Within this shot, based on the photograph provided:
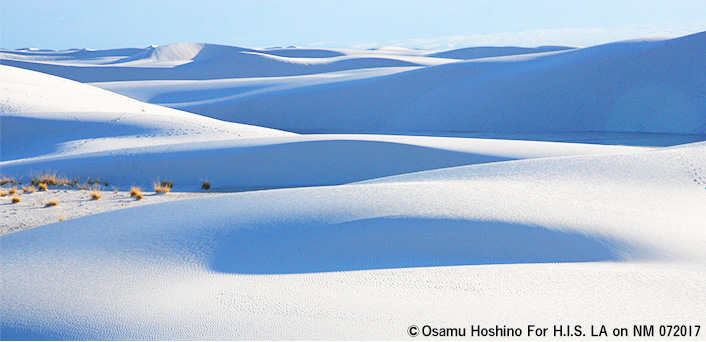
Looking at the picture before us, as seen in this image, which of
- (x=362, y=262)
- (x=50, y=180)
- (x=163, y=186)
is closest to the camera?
(x=362, y=262)

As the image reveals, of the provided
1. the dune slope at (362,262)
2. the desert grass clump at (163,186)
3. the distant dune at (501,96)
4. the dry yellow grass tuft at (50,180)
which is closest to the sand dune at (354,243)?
the dune slope at (362,262)

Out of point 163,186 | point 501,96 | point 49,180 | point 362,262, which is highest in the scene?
point 501,96

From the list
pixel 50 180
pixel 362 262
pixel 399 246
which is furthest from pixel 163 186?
Result: pixel 362 262

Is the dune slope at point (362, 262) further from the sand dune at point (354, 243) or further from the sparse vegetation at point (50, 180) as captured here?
the sparse vegetation at point (50, 180)

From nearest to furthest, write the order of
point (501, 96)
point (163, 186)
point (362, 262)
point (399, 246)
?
point (362, 262), point (399, 246), point (163, 186), point (501, 96)

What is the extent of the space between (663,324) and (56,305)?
3.31 metres

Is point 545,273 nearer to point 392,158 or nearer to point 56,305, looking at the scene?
point 56,305

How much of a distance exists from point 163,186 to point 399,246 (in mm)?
7780

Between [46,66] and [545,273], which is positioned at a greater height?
[46,66]

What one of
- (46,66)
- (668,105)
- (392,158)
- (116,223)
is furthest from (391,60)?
(116,223)

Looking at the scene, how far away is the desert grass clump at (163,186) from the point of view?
427 inches

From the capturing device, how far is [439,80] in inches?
1328

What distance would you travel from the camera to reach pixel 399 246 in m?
4.93

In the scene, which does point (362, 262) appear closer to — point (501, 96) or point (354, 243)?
point (354, 243)
